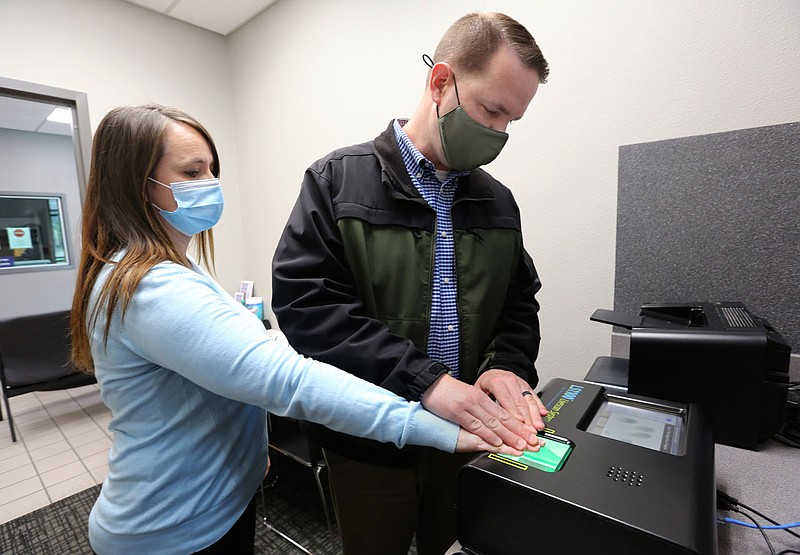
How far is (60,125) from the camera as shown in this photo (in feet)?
15.6

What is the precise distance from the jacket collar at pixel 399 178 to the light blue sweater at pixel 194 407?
1.29 feet

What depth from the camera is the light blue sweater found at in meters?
0.65

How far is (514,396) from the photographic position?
2.38 ft

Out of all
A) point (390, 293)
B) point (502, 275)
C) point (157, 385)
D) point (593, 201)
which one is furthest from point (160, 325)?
point (593, 201)

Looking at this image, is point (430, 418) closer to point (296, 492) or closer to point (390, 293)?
point (390, 293)

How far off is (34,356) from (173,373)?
2.91 meters

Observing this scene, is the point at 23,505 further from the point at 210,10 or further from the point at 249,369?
the point at 210,10

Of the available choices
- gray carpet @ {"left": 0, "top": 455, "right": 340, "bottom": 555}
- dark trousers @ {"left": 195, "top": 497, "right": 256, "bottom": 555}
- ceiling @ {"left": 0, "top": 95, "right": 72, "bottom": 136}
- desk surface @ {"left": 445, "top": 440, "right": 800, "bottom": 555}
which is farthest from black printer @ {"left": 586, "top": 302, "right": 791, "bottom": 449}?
ceiling @ {"left": 0, "top": 95, "right": 72, "bottom": 136}

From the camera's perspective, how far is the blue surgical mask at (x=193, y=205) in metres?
0.84

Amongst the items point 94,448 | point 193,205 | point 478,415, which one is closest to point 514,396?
point 478,415

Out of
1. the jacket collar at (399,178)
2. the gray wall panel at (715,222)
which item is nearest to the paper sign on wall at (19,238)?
the jacket collar at (399,178)

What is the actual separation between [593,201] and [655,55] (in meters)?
0.48

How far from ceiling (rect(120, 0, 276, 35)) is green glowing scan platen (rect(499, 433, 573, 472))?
296cm

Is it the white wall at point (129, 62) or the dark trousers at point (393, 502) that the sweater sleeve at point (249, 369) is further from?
the white wall at point (129, 62)
